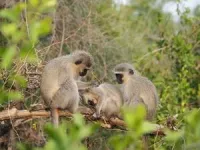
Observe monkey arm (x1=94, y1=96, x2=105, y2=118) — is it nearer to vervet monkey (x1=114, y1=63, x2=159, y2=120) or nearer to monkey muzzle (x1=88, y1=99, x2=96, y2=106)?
monkey muzzle (x1=88, y1=99, x2=96, y2=106)

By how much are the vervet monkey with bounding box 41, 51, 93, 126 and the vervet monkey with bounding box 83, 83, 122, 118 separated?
24 centimetres

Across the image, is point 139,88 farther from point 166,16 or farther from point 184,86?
point 166,16

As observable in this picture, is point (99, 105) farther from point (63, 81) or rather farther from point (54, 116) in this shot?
point (54, 116)

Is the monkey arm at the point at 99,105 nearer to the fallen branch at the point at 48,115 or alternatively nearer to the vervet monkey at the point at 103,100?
the vervet monkey at the point at 103,100

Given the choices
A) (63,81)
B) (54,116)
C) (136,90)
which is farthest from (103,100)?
(54,116)

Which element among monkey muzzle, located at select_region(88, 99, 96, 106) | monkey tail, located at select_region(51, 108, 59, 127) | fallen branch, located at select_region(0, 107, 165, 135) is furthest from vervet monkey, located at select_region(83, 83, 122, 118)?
monkey tail, located at select_region(51, 108, 59, 127)

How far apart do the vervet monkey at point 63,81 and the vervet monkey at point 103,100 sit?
24 cm

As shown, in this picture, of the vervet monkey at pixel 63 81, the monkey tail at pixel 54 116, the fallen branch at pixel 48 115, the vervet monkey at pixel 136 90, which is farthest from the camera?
the vervet monkey at pixel 136 90

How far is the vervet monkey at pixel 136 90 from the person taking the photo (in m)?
7.91

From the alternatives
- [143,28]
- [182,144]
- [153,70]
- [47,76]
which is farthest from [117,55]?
[182,144]

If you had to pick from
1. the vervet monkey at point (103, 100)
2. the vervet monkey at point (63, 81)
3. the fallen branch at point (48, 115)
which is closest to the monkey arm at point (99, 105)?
the vervet monkey at point (103, 100)

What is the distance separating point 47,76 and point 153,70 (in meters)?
4.99

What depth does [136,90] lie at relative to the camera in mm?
8016

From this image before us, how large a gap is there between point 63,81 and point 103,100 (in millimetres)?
529
